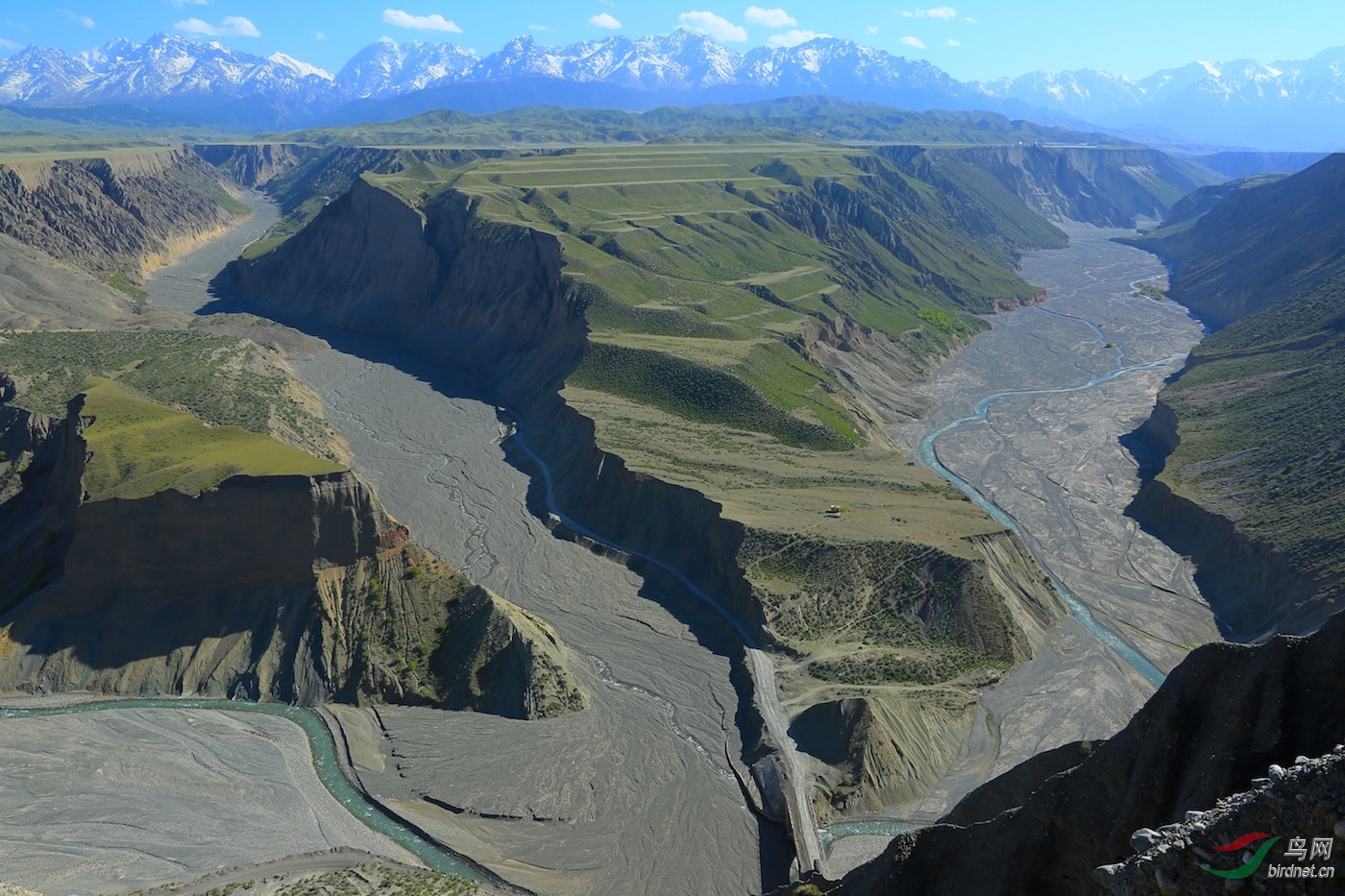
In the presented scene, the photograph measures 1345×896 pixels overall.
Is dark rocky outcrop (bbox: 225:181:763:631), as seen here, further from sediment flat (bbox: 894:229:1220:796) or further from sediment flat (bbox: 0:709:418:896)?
sediment flat (bbox: 0:709:418:896)

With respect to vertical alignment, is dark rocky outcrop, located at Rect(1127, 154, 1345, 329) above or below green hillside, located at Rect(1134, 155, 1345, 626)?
above

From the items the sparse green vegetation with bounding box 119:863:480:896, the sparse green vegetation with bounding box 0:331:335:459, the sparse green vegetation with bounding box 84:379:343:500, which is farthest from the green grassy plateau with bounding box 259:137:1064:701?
the sparse green vegetation with bounding box 84:379:343:500

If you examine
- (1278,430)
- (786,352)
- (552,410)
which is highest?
(786,352)

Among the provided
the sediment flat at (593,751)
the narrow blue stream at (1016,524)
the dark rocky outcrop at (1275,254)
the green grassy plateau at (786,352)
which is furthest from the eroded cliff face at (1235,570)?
Result: the dark rocky outcrop at (1275,254)

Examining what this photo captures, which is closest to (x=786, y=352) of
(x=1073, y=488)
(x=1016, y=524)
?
(x=1073, y=488)

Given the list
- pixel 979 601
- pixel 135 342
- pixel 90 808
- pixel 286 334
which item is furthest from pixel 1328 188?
pixel 90 808

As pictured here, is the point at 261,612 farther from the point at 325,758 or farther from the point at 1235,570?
the point at 1235,570

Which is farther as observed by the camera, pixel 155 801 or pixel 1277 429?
pixel 1277 429
